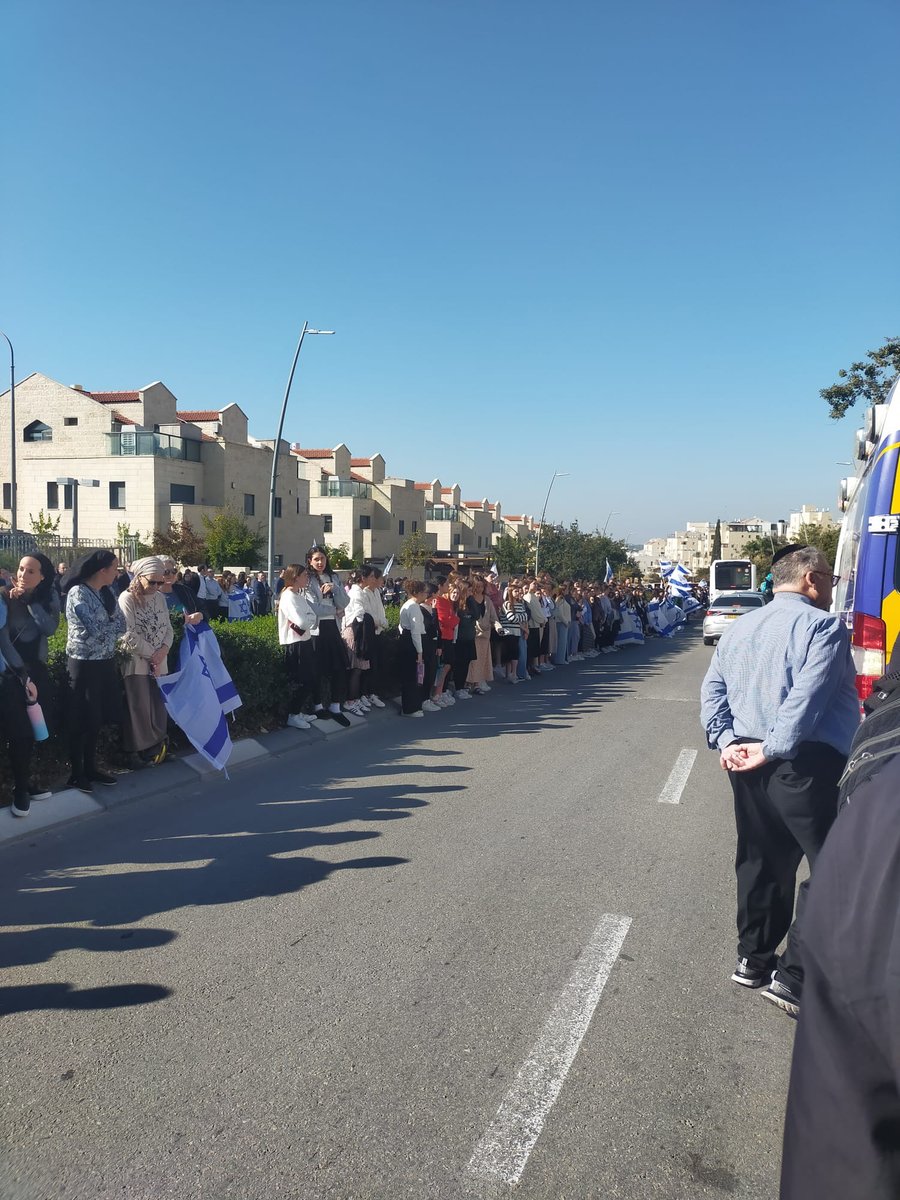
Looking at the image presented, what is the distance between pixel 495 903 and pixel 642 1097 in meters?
1.92

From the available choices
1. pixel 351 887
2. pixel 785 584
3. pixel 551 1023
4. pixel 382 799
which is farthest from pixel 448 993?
pixel 382 799

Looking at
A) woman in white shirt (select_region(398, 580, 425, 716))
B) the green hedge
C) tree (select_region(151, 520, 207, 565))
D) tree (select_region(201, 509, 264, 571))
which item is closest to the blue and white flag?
the green hedge

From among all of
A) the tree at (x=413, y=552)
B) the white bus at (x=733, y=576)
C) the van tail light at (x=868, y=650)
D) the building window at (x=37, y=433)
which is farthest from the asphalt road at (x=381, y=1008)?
the tree at (x=413, y=552)

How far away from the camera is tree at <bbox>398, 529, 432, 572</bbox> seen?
69.2 metres

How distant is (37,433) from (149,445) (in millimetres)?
10853

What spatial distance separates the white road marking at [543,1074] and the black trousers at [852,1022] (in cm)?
192

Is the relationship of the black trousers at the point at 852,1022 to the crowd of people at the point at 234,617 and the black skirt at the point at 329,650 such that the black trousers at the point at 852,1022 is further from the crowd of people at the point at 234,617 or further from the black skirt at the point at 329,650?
the black skirt at the point at 329,650

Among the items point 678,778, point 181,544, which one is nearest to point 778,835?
point 678,778

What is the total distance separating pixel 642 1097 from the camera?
3.24 meters

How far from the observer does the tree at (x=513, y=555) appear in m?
60.0

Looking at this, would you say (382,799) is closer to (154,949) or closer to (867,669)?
(154,949)

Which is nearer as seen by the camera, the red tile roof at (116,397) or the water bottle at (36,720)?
the water bottle at (36,720)

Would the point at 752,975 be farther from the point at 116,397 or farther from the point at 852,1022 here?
the point at 116,397

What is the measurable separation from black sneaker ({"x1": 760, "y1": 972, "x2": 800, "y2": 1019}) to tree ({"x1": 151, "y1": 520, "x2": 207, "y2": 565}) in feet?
141
